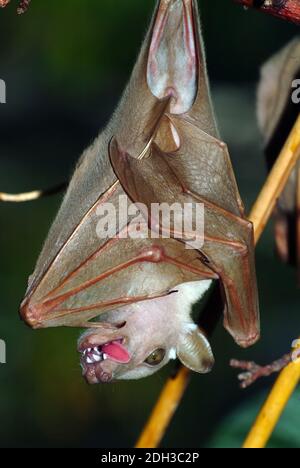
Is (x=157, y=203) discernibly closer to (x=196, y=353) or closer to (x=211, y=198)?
(x=211, y=198)

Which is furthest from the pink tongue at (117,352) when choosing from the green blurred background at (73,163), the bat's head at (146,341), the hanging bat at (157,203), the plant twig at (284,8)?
the green blurred background at (73,163)

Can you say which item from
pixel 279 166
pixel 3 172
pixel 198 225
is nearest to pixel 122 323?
pixel 198 225

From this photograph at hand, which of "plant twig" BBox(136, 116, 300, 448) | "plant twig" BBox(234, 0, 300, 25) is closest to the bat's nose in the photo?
"plant twig" BBox(136, 116, 300, 448)

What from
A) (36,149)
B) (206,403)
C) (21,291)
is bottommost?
(206,403)

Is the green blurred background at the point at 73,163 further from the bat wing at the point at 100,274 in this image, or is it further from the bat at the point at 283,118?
the bat wing at the point at 100,274

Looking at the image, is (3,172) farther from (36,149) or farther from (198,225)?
(198,225)
